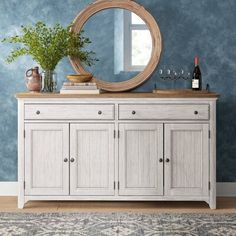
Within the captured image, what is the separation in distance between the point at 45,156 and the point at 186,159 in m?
1.08

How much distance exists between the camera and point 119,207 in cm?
531

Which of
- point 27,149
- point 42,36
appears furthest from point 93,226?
point 42,36

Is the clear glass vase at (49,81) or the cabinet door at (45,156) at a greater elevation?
the clear glass vase at (49,81)

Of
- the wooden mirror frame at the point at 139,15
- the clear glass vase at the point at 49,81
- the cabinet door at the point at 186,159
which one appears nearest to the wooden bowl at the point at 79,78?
the clear glass vase at the point at 49,81

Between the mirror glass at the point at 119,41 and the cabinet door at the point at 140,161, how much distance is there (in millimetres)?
672

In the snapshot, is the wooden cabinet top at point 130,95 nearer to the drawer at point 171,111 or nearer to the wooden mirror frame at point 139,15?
the drawer at point 171,111

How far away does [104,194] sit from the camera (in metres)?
5.23

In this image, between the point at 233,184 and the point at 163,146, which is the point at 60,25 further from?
the point at 233,184

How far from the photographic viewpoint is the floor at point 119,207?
17.1 feet

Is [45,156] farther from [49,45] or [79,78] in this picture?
[49,45]

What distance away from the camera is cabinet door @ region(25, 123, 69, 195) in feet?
17.1

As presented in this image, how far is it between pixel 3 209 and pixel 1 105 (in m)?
0.99

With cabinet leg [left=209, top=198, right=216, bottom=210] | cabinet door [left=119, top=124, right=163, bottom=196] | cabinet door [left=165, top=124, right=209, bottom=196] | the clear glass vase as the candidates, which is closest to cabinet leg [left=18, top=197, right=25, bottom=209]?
cabinet door [left=119, top=124, right=163, bottom=196]

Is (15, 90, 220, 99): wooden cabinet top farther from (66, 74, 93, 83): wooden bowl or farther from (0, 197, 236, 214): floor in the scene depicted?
(0, 197, 236, 214): floor
